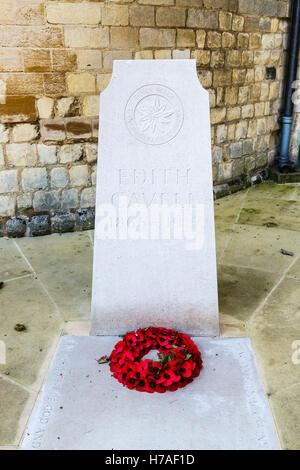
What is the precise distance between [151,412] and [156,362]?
0.89 ft

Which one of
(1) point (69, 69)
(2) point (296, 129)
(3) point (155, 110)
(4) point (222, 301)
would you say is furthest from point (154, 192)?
(2) point (296, 129)

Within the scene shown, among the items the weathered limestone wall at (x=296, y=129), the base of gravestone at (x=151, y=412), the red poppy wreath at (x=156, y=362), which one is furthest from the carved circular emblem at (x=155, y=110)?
the weathered limestone wall at (x=296, y=129)

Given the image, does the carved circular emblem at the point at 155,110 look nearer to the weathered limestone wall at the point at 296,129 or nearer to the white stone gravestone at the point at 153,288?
the white stone gravestone at the point at 153,288

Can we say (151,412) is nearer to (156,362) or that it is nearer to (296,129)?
(156,362)

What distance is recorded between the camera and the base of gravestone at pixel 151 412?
192 centimetres

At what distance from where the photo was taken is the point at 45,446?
1903mm

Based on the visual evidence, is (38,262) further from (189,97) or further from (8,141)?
(189,97)

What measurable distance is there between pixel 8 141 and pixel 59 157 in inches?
18.8

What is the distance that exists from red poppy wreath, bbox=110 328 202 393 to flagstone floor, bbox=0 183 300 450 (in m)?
0.38

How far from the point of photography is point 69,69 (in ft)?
13.3

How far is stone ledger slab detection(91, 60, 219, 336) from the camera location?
7.77ft

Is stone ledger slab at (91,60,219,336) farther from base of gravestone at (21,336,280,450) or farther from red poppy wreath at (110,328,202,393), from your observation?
base of gravestone at (21,336,280,450)

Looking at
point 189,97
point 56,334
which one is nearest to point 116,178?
point 189,97

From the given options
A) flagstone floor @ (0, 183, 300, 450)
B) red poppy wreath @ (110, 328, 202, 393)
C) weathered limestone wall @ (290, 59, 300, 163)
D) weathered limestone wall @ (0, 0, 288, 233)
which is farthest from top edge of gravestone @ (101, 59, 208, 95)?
weathered limestone wall @ (290, 59, 300, 163)
